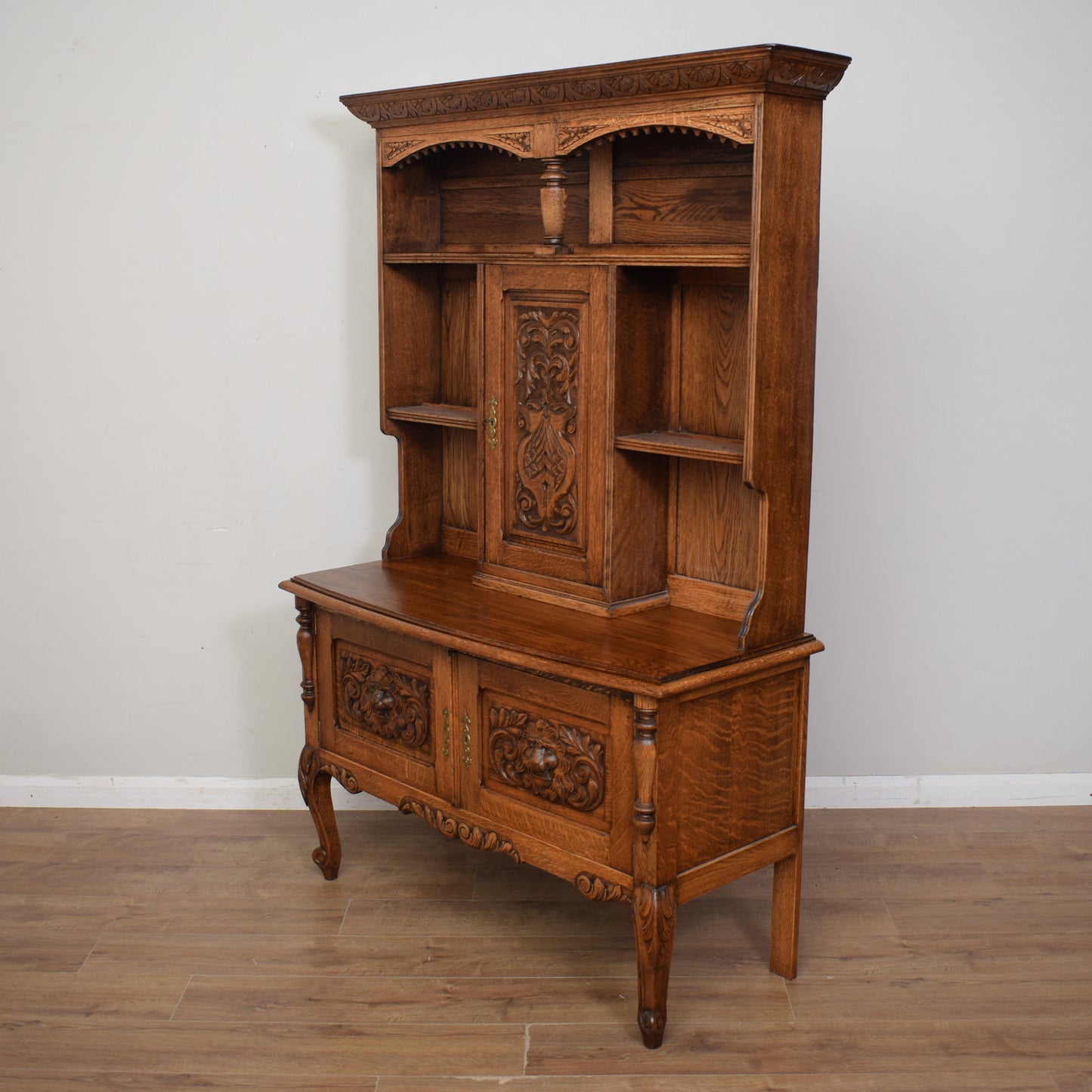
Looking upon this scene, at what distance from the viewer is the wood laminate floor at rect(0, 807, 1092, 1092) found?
295 cm

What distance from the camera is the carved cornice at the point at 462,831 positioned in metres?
3.22

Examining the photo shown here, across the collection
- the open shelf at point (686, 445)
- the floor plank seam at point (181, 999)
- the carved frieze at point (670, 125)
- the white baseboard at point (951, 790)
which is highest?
the carved frieze at point (670, 125)

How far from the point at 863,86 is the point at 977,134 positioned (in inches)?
14.7

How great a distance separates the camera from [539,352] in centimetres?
330

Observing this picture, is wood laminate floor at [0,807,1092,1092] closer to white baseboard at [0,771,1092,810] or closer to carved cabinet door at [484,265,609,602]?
white baseboard at [0,771,1092,810]

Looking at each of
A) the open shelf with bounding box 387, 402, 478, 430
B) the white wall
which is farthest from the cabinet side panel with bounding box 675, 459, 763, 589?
the white wall

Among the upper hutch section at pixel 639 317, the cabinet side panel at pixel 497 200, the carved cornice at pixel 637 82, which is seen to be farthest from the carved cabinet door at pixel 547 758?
the carved cornice at pixel 637 82

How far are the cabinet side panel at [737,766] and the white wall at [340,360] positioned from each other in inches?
43.2

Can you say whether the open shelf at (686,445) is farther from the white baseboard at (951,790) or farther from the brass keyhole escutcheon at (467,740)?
the white baseboard at (951,790)

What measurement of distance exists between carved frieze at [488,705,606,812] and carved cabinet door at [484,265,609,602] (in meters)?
0.41

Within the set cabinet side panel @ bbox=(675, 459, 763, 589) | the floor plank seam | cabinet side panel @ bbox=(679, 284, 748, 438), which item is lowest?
the floor plank seam

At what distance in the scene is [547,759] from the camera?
308 cm

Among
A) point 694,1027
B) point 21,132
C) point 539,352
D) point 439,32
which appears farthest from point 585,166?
point 694,1027

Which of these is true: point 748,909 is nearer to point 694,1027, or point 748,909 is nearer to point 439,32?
point 694,1027
